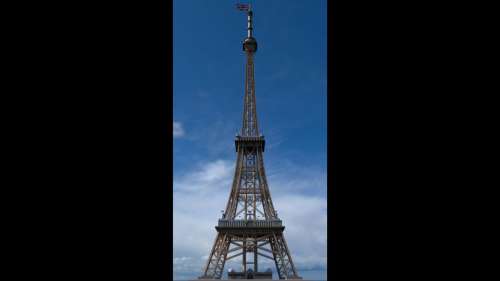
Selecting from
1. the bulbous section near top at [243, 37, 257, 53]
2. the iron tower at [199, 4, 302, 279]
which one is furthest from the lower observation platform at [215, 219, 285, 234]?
the bulbous section near top at [243, 37, 257, 53]

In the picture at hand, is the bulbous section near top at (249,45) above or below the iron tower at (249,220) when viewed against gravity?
above

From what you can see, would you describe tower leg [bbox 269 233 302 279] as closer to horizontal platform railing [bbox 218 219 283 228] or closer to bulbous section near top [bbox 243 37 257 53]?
horizontal platform railing [bbox 218 219 283 228]

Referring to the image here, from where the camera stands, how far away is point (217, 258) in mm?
32500

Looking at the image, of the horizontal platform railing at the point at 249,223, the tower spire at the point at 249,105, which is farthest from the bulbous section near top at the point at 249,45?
the horizontal platform railing at the point at 249,223

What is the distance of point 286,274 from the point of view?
31.4m

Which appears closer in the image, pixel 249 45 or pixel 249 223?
pixel 249 223

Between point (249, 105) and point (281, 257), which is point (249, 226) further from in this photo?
point (249, 105)

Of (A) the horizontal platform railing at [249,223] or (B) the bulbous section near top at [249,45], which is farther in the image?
(B) the bulbous section near top at [249,45]

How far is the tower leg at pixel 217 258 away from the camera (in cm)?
3195

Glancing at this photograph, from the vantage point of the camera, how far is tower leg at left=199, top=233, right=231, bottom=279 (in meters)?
32.0

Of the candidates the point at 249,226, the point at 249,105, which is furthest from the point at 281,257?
the point at 249,105

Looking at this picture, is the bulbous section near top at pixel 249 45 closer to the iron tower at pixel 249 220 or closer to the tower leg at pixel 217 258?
the iron tower at pixel 249 220
